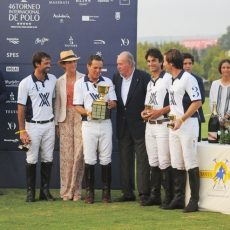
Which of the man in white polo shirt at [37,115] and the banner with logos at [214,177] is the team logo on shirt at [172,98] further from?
the man in white polo shirt at [37,115]

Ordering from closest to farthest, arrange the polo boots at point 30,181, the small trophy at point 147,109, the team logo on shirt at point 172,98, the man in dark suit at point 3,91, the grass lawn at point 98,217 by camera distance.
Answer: the grass lawn at point 98,217, the team logo on shirt at point 172,98, the small trophy at point 147,109, the polo boots at point 30,181, the man in dark suit at point 3,91

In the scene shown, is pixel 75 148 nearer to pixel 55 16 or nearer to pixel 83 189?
pixel 83 189

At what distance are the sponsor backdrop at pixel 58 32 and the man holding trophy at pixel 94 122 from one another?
0.85 metres

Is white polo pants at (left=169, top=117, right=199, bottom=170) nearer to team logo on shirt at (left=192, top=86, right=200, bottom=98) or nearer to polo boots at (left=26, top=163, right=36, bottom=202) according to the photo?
team logo on shirt at (left=192, top=86, right=200, bottom=98)

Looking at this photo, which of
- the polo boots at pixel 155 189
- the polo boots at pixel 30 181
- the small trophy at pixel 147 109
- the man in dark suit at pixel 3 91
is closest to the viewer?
the small trophy at pixel 147 109

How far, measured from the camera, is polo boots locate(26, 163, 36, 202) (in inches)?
351

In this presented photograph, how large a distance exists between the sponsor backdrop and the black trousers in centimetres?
66

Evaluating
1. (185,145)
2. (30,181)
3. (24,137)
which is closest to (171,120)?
(185,145)

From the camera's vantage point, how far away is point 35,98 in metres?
8.83

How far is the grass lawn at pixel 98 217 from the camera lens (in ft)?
23.9

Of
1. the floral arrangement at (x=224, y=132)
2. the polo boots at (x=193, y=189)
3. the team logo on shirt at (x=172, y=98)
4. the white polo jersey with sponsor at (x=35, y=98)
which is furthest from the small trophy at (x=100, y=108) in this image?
the floral arrangement at (x=224, y=132)

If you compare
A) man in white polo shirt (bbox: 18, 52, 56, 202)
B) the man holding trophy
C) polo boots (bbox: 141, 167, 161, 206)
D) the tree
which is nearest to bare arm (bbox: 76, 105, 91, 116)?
the man holding trophy

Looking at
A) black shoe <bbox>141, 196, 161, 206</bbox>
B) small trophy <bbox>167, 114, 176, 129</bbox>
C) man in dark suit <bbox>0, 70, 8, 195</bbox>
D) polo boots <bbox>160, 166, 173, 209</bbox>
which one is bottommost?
black shoe <bbox>141, 196, 161, 206</bbox>

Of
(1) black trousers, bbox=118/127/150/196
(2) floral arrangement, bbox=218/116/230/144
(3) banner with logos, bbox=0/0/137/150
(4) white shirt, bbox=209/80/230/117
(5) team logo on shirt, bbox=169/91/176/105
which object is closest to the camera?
(5) team logo on shirt, bbox=169/91/176/105
